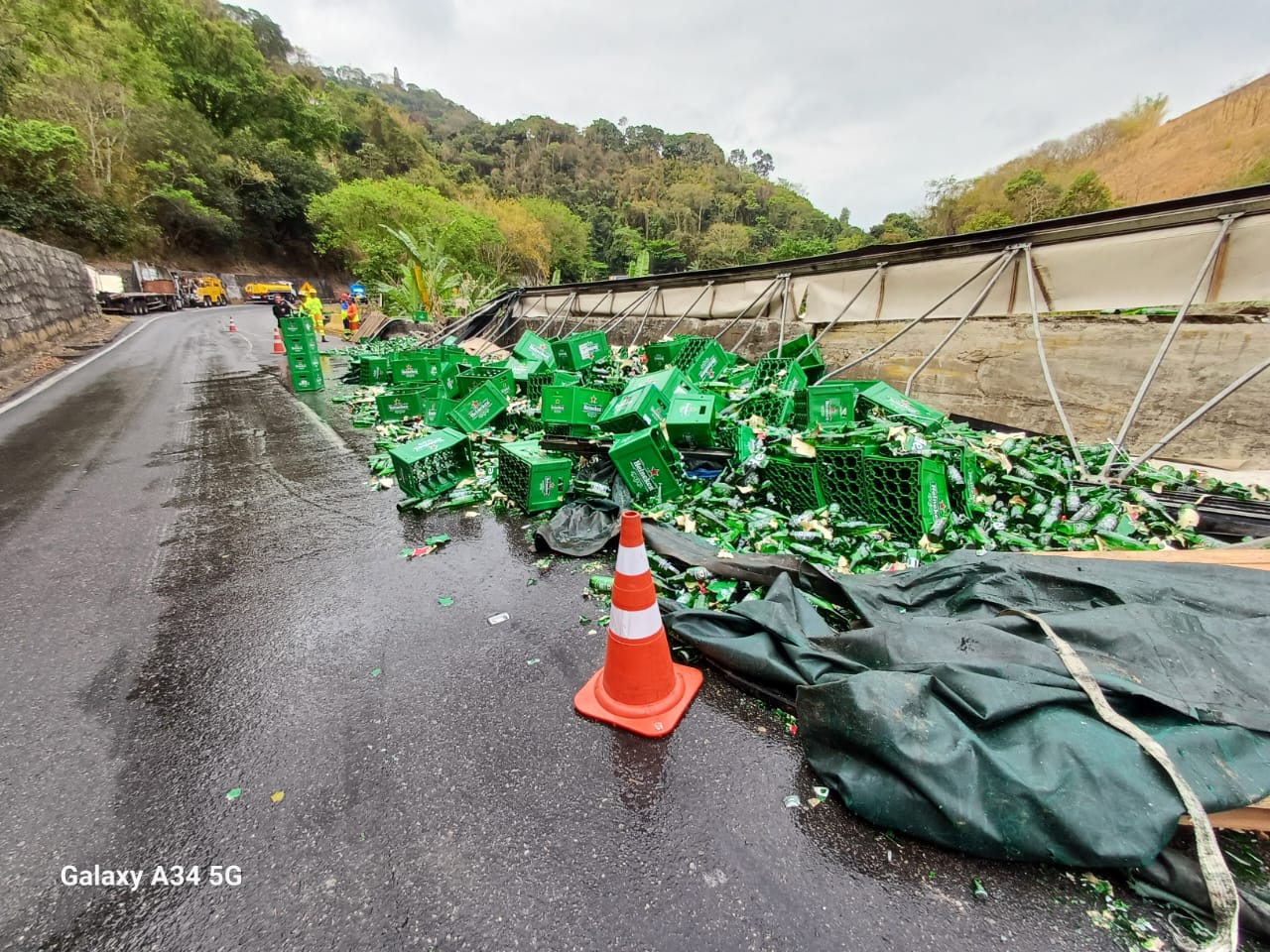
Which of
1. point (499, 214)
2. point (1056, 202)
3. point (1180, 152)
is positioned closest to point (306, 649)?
point (499, 214)

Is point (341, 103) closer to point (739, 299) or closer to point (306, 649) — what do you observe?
point (739, 299)

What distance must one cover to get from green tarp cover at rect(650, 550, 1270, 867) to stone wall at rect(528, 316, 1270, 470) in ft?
10.4

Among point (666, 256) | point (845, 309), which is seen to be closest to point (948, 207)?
point (666, 256)

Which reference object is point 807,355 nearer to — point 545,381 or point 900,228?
point 545,381

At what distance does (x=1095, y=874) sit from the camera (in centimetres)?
143

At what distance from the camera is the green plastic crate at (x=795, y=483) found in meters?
3.46

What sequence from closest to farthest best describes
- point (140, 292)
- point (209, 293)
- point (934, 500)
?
point (934, 500) < point (140, 292) < point (209, 293)

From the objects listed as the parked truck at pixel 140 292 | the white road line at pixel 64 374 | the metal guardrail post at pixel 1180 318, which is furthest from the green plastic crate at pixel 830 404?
the parked truck at pixel 140 292

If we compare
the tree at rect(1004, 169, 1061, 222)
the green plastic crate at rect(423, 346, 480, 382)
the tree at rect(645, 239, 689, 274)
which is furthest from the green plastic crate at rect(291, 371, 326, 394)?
the tree at rect(645, 239, 689, 274)

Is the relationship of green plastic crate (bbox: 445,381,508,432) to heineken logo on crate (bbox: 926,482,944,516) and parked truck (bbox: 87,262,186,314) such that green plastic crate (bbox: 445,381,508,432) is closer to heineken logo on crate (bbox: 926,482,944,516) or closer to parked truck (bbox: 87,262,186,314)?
heineken logo on crate (bbox: 926,482,944,516)

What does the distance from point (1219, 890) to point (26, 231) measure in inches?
1587

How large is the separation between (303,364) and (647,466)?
8715mm

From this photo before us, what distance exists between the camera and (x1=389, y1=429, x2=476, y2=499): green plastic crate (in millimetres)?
4188

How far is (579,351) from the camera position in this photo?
7.73m
